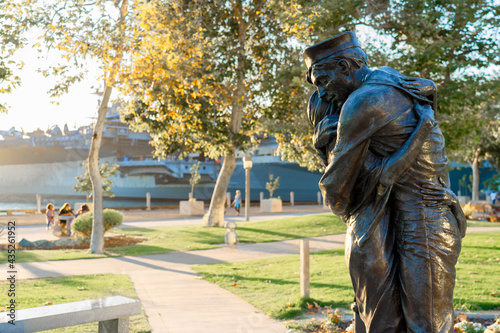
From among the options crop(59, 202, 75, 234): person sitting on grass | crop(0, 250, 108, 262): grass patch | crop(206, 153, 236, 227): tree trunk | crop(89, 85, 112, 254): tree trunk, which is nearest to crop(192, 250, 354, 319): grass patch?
crop(0, 250, 108, 262): grass patch

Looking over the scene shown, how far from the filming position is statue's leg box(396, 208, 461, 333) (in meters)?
2.38

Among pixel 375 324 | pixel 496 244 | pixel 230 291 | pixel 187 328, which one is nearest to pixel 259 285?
pixel 230 291

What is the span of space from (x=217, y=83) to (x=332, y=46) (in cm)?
1318

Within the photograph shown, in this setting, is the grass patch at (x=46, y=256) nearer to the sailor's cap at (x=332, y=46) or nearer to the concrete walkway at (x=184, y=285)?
the concrete walkway at (x=184, y=285)

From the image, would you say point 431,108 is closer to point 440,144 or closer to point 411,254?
point 440,144

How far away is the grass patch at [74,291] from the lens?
5918 millimetres

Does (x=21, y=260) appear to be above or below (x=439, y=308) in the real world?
below

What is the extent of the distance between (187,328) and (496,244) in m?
9.47

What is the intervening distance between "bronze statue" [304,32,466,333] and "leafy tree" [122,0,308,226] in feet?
34.6

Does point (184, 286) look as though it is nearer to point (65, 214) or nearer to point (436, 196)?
point (436, 196)

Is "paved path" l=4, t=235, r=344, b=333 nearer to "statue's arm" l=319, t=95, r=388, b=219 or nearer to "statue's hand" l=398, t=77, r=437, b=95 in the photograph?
"statue's arm" l=319, t=95, r=388, b=219

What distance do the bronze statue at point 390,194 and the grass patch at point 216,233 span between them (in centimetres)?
1092

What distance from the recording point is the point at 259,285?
27.0 ft

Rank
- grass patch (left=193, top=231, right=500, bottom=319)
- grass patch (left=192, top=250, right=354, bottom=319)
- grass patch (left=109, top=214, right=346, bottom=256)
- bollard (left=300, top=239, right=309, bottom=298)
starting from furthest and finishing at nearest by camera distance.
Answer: grass patch (left=109, top=214, right=346, bottom=256) → bollard (left=300, top=239, right=309, bottom=298) → grass patch (left=192, top=250, right=354, bottom=319) → grass patch (left=193, top=231, right=500, bottom=319)
